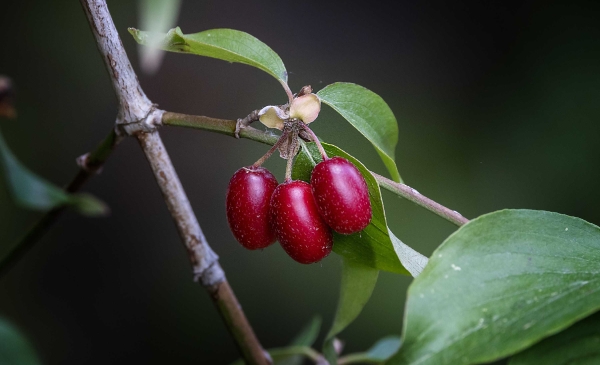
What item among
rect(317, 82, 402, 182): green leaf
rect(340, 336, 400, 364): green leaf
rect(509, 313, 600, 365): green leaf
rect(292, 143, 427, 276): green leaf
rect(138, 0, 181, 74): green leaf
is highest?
rect(138, 0, 181, 74): green leaf

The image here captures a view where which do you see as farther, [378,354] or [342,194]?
[378,354]

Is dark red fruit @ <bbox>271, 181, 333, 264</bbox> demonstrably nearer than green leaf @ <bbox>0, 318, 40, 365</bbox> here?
Yes

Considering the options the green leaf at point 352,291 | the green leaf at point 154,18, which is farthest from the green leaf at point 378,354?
the green leaf at point 154,18

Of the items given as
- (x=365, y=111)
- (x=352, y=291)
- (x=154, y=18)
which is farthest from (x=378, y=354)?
Result: (x=154, y=18)

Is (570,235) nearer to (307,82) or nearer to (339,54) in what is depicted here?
(307,82)

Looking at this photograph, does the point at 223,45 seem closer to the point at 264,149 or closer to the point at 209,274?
the point at 209,274

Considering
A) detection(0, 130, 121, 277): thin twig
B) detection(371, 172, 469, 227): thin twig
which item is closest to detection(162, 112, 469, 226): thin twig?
detection(371, 172, 469, 227): thin twig

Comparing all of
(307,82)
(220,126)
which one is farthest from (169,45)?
(307,82)

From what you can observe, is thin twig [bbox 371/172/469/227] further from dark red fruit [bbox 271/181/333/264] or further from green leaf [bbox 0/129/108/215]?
green leaf [bbox 0/129/108/215]
